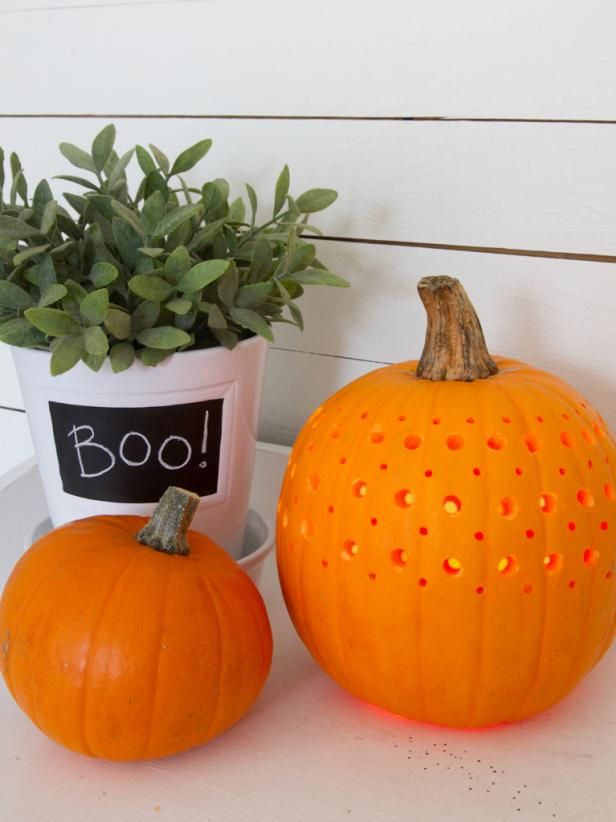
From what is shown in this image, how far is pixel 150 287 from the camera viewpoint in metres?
0.52

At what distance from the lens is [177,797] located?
437 mm

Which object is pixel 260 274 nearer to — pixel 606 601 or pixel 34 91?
pixel 606 601

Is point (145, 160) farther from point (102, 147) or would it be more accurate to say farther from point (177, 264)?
point (177, 264)

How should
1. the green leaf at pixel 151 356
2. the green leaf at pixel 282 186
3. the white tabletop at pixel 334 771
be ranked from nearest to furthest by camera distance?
the white tabletop at pixel 334 771 → the green leaf at pixel 151 356 → the green leaf at pixel 282 186

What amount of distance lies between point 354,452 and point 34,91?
0.58 m

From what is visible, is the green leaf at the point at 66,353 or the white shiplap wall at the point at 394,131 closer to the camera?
the green leaf at the point at 66,353

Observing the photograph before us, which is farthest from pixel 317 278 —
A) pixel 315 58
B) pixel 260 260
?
pixel 315 58

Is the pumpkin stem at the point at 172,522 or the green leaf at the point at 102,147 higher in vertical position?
the green leaf at the point at 102,147

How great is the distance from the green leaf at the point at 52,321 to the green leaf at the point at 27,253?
29 mm

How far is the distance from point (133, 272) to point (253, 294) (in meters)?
0.08

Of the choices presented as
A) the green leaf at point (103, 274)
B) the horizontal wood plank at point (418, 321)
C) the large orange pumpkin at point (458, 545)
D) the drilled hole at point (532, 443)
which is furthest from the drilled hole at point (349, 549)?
the horizontal wood plank at point (418, 321)

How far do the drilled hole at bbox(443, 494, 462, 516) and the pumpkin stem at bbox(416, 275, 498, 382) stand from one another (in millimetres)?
85

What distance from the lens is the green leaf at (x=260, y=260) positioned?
0.58m

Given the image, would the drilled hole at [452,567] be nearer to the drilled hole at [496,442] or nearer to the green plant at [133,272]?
the drilled hole at [496,442]
